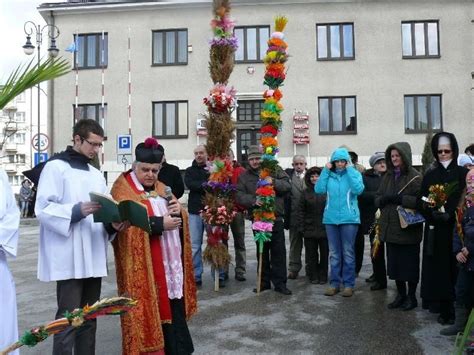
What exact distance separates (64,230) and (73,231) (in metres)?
0.14

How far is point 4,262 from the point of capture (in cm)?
312

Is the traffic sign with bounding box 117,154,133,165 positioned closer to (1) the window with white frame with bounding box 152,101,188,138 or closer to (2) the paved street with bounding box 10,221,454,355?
(1) the window with white frame with bounding box 152,101,188,138

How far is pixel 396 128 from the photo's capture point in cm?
2222

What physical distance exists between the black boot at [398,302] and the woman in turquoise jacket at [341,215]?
28.0 inches

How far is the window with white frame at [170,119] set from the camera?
22855mm

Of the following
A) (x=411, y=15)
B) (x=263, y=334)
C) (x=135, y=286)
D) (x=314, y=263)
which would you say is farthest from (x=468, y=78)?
(x=135, y=286)

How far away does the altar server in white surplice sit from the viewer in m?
3.62

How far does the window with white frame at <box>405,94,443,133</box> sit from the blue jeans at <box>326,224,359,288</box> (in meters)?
17.0

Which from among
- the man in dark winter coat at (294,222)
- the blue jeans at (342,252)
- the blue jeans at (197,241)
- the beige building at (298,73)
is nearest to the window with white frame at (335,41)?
the beige building at (298,73)

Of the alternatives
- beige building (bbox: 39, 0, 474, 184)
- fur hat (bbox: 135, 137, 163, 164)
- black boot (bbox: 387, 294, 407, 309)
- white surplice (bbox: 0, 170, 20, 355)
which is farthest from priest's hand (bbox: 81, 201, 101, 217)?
beige building (bbox: 39, 0, 474, 184)

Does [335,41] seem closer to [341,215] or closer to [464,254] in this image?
[341,215]

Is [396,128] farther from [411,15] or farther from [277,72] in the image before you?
[277,72]

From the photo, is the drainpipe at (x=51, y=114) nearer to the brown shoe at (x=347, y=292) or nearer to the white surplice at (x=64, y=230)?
the brown shoe at (x=347, y=292)

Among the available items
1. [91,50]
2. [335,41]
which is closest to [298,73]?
[335,41]
